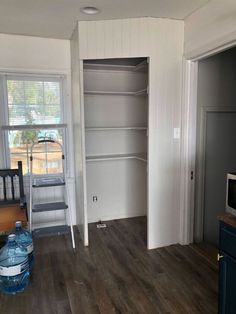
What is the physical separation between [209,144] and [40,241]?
2.45 m

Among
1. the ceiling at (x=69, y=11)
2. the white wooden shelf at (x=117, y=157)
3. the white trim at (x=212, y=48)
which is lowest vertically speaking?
the white wooden shelf at (x=117, y=157)

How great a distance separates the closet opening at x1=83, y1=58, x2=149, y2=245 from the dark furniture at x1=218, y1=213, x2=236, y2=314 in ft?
6.16

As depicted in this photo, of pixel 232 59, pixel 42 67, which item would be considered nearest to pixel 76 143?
pixel 42 67

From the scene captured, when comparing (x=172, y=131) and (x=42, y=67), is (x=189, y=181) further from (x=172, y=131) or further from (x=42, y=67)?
(x=42, y=67)

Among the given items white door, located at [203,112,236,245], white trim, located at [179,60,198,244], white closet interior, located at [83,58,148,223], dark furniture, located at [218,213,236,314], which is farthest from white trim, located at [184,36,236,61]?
dark furniture, located at [218,213,236,314]

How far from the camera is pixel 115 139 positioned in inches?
152

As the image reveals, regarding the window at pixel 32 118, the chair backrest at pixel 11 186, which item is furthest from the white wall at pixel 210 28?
the chair backrest at pixel 11 186

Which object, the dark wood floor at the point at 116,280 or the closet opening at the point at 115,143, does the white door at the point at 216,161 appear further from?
the closet opening at the point at 115,143

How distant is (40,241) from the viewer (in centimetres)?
335

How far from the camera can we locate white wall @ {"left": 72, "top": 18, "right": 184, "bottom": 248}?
2785 millimetres

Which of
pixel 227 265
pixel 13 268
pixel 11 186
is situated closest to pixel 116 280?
pixel 13 268

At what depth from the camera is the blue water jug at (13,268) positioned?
2332mm

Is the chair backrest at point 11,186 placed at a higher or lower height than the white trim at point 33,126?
lower

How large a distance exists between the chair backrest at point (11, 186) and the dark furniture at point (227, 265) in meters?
2.32
